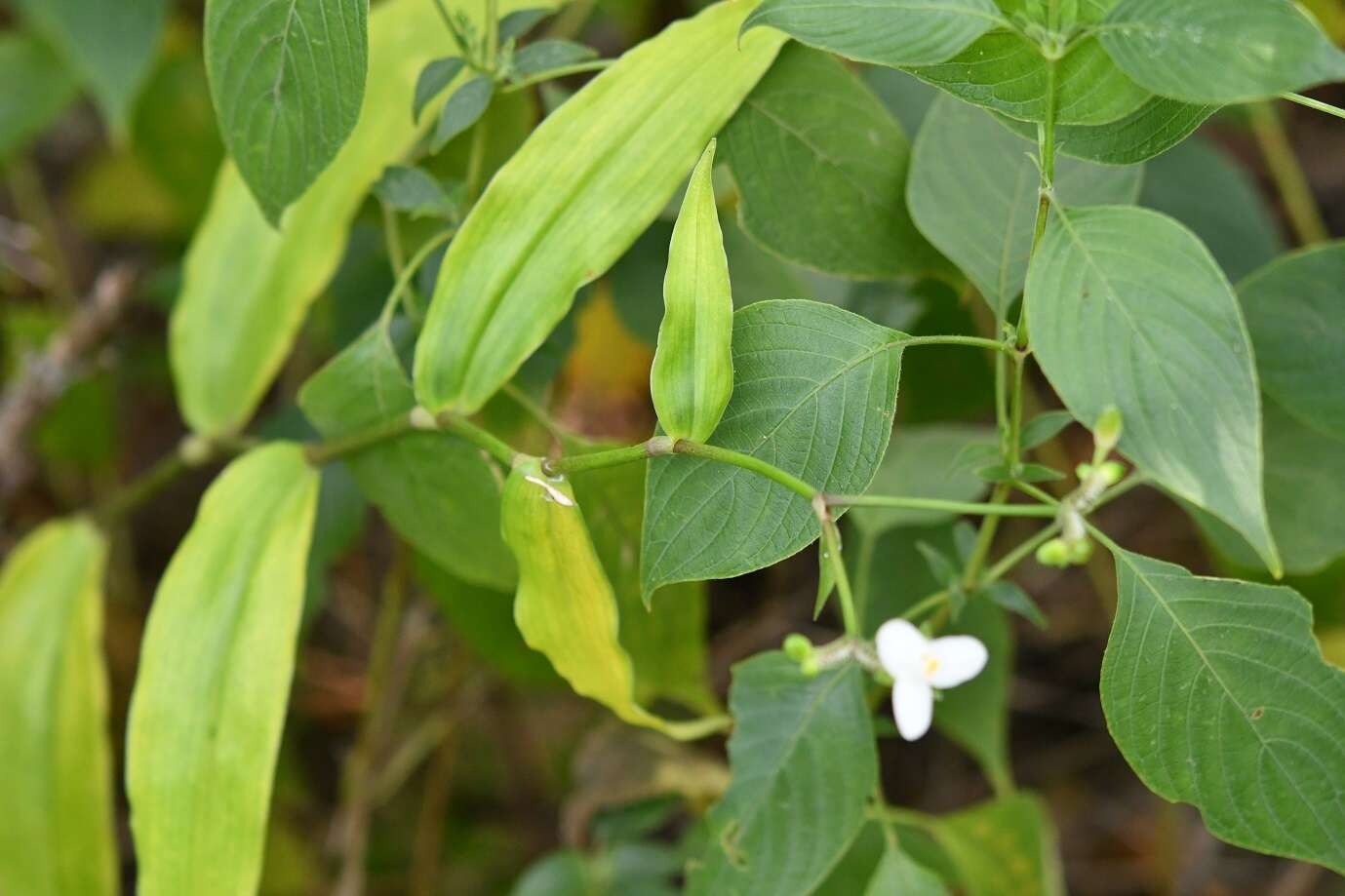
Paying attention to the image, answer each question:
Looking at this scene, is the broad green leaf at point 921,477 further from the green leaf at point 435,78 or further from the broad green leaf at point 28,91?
the broad green leaf at point 28,91

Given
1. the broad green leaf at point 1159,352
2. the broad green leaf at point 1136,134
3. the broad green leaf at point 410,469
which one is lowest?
the broad green leaf at point 410,469

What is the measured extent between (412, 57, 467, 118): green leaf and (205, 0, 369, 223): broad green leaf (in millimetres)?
62

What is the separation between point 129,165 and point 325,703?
72 centimetres

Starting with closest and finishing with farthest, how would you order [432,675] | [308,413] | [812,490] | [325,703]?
[812,490] → [308,413] → [432,675] → [325,703]

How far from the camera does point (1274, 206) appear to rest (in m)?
1.53

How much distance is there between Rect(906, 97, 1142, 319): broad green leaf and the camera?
612mm

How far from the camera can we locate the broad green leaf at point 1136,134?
0.48 m

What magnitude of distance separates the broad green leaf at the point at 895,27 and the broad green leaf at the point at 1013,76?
32 mm

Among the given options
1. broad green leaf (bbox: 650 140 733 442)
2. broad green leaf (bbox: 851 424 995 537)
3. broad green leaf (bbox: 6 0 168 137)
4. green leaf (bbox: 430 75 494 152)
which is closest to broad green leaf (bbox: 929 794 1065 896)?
broad green leaf (bbox: 851 424 995 537)

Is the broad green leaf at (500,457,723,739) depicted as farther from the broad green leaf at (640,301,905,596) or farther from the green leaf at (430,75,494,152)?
the green leaf at (430,75,494,152)

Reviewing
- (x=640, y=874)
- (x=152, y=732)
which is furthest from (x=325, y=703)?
(x=152, y=732)

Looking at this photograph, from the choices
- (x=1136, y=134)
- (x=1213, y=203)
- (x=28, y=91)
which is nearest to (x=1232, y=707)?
(x=1136, y=134)

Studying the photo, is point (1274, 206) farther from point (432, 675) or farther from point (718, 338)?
point (718, 338)

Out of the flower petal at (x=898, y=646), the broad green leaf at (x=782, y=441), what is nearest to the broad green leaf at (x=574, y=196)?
the broad green leaf at (x=782, y=441)
